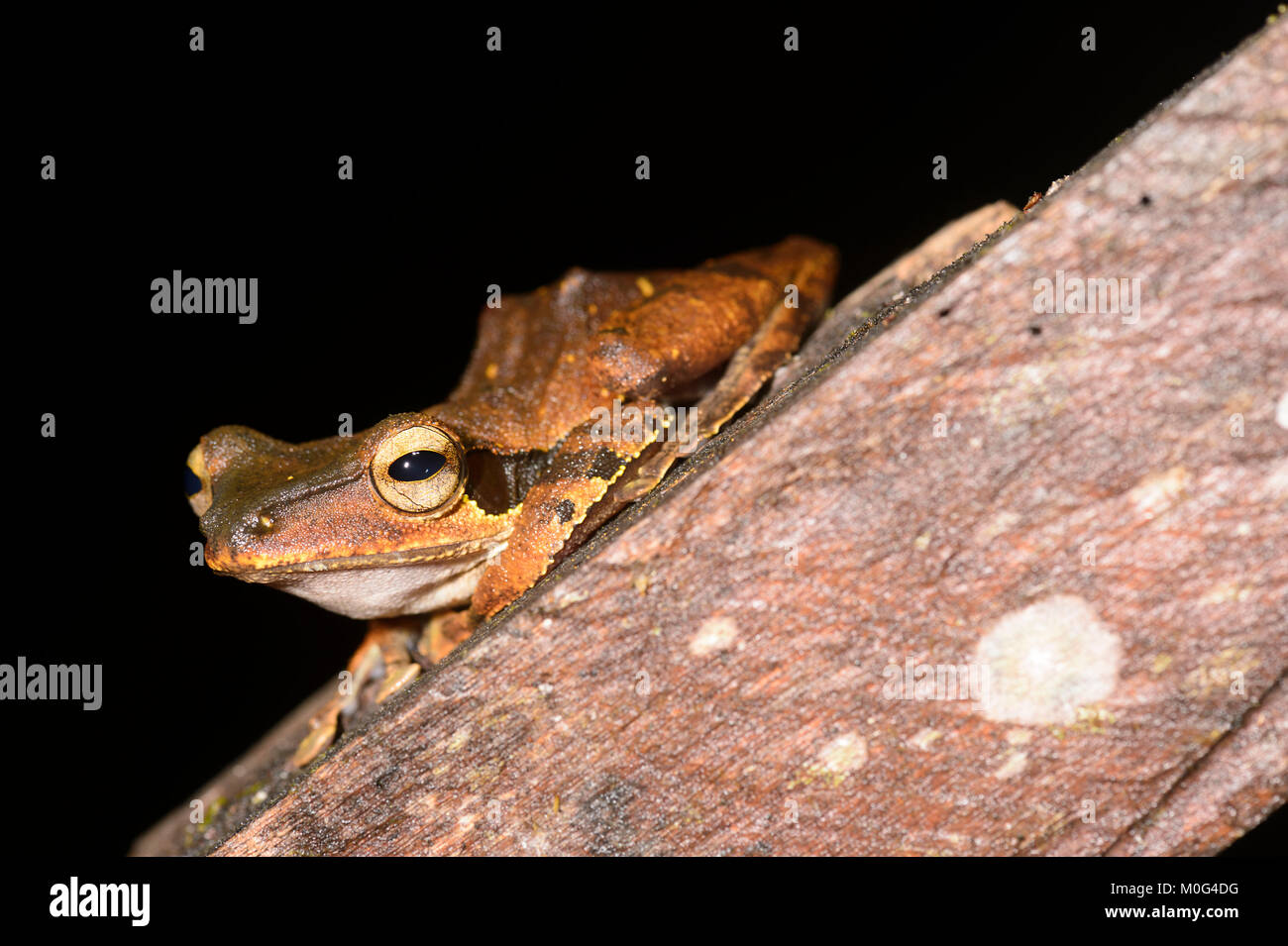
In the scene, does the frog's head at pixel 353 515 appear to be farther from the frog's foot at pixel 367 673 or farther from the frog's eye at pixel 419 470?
the frog's foot at pixel 367 673

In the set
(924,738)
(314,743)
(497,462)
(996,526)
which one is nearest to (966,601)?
(996,526)

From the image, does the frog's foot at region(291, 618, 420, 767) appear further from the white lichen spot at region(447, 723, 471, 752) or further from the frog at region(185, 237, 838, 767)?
the white lichen spot at region(447, 723, 471, 752)

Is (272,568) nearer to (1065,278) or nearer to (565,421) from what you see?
(565,421)

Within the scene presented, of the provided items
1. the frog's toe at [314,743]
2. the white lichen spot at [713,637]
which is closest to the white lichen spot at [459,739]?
the white lichen spot at [713,637]

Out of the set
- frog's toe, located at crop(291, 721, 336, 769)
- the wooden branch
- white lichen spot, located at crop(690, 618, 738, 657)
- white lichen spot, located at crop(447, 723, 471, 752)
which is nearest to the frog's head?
frog's toe, located at crop(291, 721, 336, 769)

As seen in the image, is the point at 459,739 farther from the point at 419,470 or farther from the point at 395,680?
the point at 395,680
